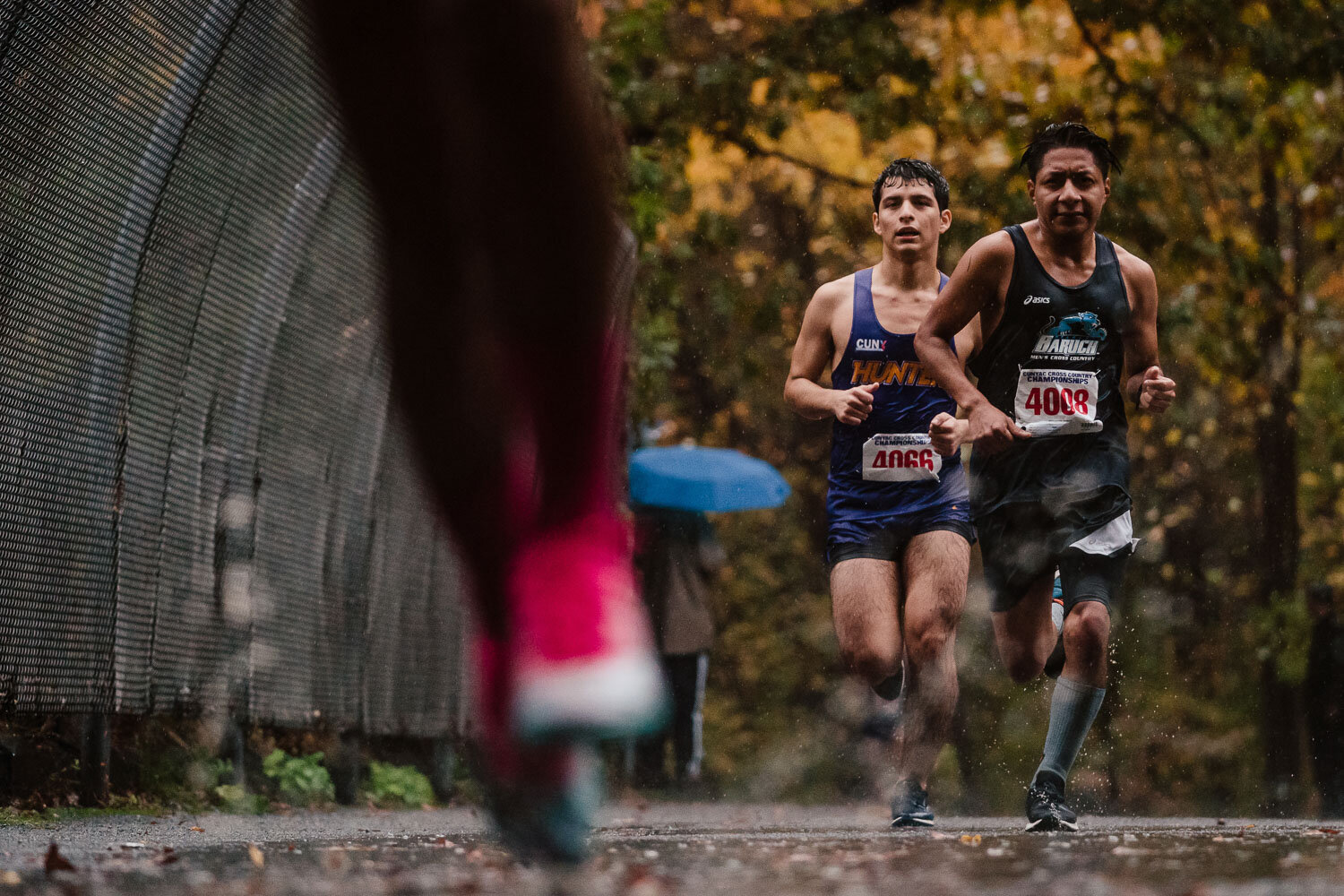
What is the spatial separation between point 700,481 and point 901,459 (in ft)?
30.6

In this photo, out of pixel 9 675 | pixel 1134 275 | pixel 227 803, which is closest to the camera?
pixel 9 675

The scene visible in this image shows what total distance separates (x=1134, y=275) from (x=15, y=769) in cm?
404

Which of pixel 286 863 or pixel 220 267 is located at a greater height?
pixel 220 267

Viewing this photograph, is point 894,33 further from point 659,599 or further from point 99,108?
point 99,108

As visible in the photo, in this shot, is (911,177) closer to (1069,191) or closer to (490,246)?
(1069,191)

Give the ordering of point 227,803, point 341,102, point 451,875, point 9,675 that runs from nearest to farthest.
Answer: point 341,102 → point 451,875 → point 9,675 → point 227,803

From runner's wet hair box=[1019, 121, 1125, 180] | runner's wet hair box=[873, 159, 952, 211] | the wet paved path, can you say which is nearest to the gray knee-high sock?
the wet paved path

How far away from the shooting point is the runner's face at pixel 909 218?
23.9 ft

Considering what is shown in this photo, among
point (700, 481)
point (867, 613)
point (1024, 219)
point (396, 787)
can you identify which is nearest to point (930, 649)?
point (867, 613)

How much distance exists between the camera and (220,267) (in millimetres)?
7316

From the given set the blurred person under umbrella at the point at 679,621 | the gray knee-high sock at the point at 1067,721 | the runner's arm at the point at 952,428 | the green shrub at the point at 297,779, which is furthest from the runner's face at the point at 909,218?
the blurred person under umbrella at the point at 679,621

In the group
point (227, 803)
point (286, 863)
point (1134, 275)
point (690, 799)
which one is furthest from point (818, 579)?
point (286, 863)

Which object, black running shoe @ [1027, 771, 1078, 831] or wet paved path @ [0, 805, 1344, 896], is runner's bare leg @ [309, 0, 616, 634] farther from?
black running shoe @ [1027, 771, 1078, 831]

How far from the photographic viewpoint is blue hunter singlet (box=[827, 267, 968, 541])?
265 inches
